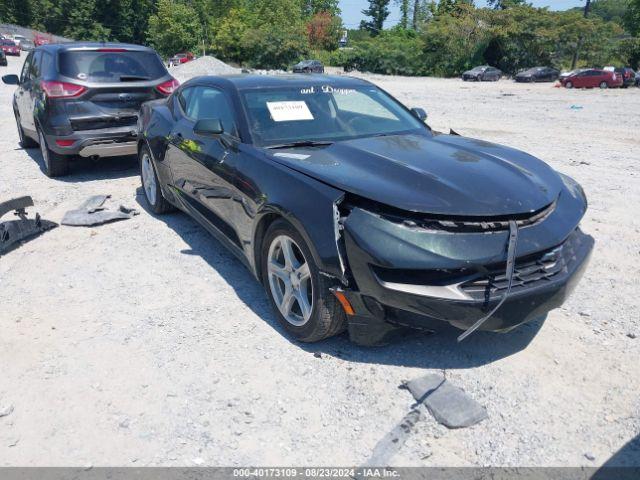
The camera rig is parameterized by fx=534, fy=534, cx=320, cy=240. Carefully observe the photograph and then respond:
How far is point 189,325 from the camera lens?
3717 mm

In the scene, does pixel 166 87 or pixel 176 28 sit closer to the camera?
pixel 166 87

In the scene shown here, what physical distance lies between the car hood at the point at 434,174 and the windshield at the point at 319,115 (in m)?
0.27

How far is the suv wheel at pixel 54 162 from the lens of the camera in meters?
7.34

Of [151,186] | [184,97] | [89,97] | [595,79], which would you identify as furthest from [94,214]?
[595,79]

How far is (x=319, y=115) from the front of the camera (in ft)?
14.0

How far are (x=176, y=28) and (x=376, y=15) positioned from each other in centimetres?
3923

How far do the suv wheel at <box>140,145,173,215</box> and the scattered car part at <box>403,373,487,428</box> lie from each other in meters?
3.77

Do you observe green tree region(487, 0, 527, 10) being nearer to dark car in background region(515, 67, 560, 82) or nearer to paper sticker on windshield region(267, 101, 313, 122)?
dark car in background region(515, 67, 560, 82)

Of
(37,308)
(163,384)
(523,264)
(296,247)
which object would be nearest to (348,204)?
(296,247)

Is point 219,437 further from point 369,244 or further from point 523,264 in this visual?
point 523,264

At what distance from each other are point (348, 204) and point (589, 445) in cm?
171

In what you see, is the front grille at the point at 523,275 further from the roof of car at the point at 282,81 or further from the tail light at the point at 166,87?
the tail light at the point at 166,87

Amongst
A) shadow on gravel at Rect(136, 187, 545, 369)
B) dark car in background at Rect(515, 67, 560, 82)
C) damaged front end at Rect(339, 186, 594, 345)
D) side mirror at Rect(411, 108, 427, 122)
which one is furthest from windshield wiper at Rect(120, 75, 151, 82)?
dark car in background at Rect(515, 67, 560, 82)

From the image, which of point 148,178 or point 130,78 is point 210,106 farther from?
point 130,78
